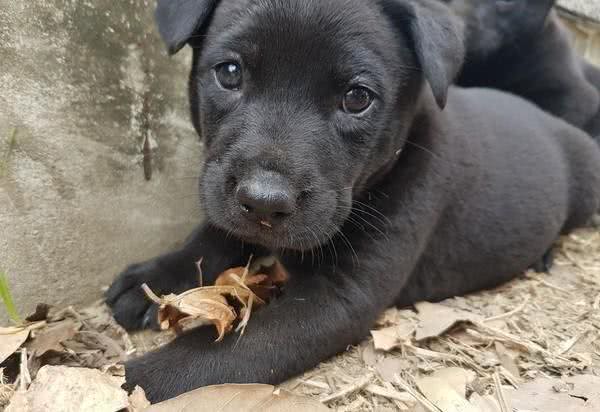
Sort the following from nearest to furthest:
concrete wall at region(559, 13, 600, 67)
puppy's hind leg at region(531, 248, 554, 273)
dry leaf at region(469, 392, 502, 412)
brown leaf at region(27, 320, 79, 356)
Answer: dry leaf at region(469, 392, 502, 412) → brown leaf at region(27, 320, 79, 356) → puppy's hind leg at region(531, 248, 554, 273) → concrete wall at region(559, 13, 600, 67)

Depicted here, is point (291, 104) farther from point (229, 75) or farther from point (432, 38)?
point (432, 38)

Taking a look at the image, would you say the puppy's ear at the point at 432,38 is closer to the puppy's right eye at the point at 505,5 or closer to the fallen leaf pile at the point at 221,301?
the fallen leaf pile at the point at 221,301

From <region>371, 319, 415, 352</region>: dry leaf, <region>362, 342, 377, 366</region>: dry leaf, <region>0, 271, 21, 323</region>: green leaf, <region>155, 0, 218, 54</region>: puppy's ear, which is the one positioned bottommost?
<region>0, 271, 21, 323</region>: green leaf

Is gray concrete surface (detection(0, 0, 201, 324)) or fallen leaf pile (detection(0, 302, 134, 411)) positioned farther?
gray concrete surface (detection(0, 0, 201, 324))

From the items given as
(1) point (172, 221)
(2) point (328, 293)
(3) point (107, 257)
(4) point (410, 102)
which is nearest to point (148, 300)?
(3) point (107, 257)

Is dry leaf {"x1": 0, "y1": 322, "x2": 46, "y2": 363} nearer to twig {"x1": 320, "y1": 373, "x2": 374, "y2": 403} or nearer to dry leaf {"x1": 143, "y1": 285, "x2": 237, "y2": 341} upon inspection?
dry leaf {"x1": 143, "y1": 285, "x2": 237, "y2": 341}

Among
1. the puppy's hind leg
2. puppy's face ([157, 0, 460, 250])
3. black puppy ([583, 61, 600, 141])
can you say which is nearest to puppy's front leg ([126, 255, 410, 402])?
puppy's face ([157, 0, 460, 250])

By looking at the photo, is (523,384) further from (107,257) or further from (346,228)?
(107,257)
